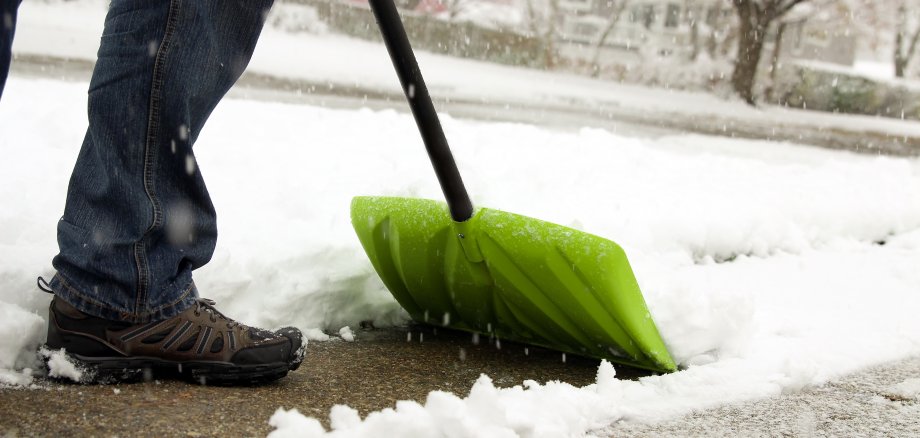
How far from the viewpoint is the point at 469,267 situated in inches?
77.0

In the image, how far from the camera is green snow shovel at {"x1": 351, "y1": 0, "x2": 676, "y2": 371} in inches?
72.0

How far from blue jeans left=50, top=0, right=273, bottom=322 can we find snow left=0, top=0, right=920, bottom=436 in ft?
0.77

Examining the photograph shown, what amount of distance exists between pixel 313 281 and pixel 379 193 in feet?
2.39

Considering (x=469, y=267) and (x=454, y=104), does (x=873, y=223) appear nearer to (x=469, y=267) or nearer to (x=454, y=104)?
(x=469, y=267)

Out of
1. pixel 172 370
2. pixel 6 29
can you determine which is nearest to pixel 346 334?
pixel 172 370

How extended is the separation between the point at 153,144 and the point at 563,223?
5.58ft

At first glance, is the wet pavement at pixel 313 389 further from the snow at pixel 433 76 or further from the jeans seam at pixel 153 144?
the snow at pixel 433 76

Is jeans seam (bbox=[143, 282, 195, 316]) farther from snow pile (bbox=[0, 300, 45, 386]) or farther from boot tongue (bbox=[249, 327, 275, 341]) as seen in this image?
snow pile (bbox=[0, 300, 45, 386])

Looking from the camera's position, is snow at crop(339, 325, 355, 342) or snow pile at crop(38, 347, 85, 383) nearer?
snow pile at crop(38, 347, 85, 383)

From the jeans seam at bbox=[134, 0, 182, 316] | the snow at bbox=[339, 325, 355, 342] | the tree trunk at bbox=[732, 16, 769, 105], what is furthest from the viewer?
the tree trunk at bbox=[732, 16, 769, 105]

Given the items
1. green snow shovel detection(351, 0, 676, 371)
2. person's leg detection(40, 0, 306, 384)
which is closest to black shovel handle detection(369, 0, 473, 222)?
green snow shovel detection(351, 0, 676, 371)

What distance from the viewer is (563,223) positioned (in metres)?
2.94

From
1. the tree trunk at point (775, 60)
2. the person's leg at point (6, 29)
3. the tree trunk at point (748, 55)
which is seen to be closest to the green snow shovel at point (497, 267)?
the person's leg at point (6, 29)

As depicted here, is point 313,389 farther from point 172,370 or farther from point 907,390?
point 907,390
